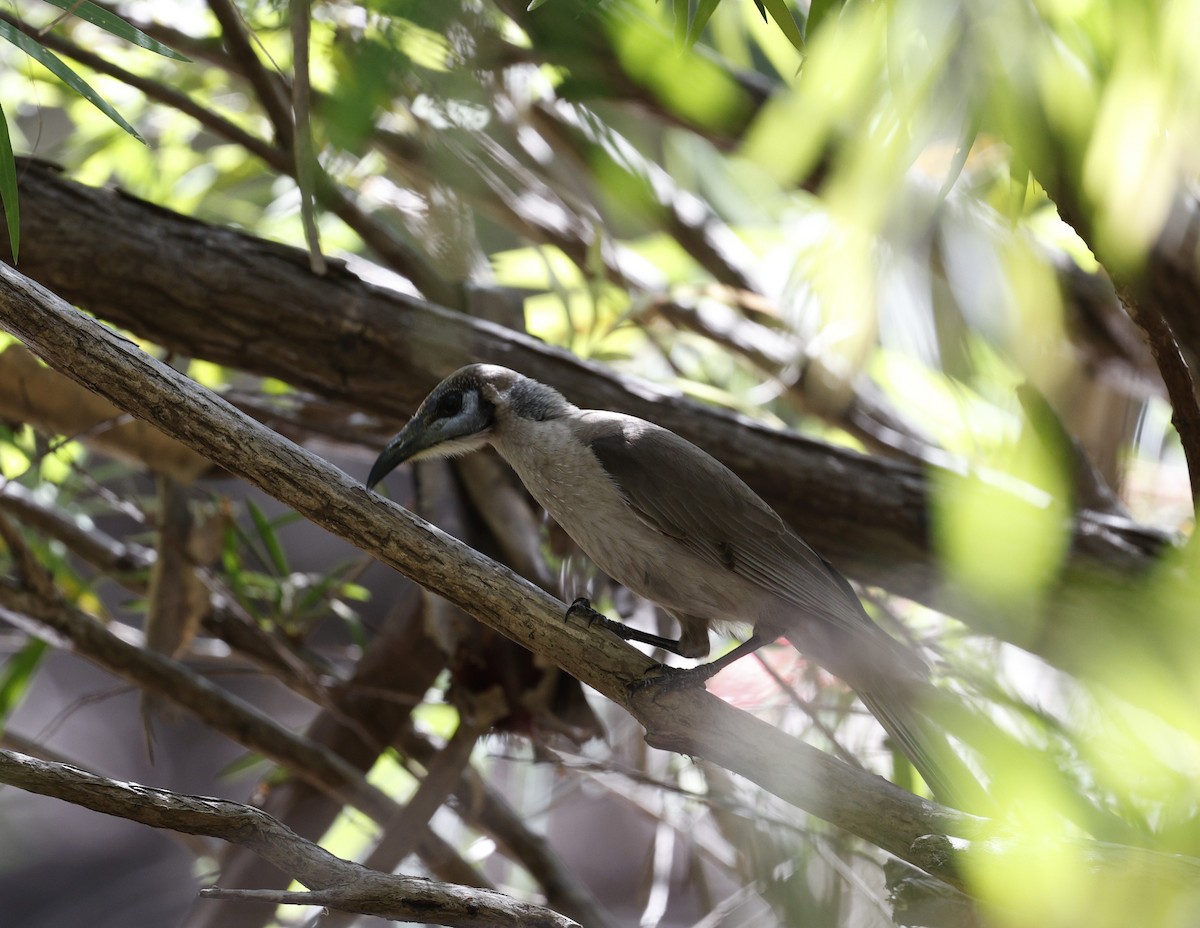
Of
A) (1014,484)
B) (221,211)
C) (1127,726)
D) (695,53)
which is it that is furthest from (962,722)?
(221,211)

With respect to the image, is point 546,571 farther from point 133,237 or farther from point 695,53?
point 695,53

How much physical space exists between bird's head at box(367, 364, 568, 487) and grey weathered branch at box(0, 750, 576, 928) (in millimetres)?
764

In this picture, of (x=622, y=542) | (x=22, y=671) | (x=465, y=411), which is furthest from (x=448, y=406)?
(x=22, y=671)

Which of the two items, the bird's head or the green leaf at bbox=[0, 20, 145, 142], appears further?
the bird's head

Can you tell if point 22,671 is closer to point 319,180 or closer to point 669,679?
point 319,180

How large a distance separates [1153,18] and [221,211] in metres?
3.36

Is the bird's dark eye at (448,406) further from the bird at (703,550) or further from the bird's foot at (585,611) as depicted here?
the bird's foot at (585,611)

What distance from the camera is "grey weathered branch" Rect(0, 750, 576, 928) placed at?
1371 mm

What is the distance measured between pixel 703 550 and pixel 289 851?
0.93 meters

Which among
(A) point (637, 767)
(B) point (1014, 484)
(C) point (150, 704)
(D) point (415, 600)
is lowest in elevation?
(C) point (150, 704)

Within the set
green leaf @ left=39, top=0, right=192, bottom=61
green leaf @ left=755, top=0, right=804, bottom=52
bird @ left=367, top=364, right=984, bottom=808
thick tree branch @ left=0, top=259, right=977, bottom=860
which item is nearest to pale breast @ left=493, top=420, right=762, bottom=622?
bird @ left=367, top=364, right=984, bottom=808

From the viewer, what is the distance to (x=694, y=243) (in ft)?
12.9

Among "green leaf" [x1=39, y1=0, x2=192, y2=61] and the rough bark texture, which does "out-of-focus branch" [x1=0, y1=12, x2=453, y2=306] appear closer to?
the rough bark texture

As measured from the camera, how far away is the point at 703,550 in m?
2.03
